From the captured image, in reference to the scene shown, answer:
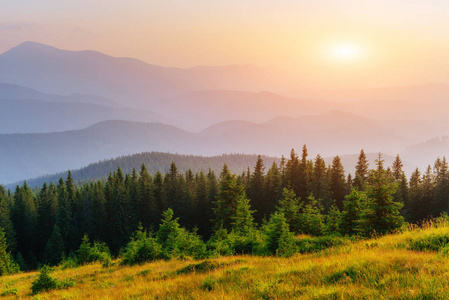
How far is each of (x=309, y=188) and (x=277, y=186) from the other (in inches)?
337

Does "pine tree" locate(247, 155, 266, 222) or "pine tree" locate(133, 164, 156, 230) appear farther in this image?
"pine tree" locate(133, 164, 156, 230)

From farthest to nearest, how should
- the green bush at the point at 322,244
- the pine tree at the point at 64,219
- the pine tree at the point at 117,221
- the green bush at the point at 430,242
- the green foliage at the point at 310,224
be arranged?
the pine tree at the point at 117,221 < the pine tree at the point at 64,219 < the green foliage at the point at 310,224 < the green bush at the point at 322,244 < the green bush at the point at 430,242

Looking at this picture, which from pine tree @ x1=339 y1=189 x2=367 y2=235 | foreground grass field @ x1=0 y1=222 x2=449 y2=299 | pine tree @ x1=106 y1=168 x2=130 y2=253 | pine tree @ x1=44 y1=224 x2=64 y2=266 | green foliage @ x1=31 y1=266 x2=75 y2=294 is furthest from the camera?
pine tree @ x1=106 y1=168 x2=130 y2=253

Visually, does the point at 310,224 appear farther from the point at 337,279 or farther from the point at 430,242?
the point at 337,279

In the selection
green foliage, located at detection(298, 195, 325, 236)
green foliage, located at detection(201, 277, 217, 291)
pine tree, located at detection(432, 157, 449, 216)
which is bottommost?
pine tree, located at detection(432, 157, 449, 216)

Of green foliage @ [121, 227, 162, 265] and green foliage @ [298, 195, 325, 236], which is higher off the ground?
green foliage @ [121, 227, 162, 265]

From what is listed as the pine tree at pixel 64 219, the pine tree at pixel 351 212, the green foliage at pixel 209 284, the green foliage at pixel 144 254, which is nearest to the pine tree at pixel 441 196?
the pine tree at pixel 351 212

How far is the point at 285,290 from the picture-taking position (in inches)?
268

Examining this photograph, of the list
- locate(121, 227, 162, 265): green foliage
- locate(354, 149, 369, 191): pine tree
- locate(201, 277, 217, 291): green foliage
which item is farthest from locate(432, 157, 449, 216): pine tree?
locate(201, 277, 217, 291): green foliage

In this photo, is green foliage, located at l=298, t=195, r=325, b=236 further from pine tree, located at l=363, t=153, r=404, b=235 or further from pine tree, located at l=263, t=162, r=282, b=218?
pine tree, located at l=263, t=162, r=282, b=218

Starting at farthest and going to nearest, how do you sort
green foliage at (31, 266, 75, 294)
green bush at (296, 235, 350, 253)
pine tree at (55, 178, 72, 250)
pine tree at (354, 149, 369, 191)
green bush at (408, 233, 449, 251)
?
1. pine tree at (55, 178, 72, 250)
2. pine tree at (354, 149, 369, 191)
3. green foliage at (31, 266, 75, 294)
4. green bush at (296, 235, 350, 253)
5. green bush at (408, 233, 449, 251)

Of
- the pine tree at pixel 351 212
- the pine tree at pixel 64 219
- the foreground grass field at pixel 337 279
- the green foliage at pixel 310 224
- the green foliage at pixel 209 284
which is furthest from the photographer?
the pine tree at pixel 64 219

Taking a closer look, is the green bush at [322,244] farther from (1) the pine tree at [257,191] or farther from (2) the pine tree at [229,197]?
(1) the pine tree at [257,191]

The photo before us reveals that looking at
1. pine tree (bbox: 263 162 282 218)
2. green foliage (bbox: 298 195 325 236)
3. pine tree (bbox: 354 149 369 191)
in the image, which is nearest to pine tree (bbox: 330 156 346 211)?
pine tree (bbox: 354 149 369 191)
